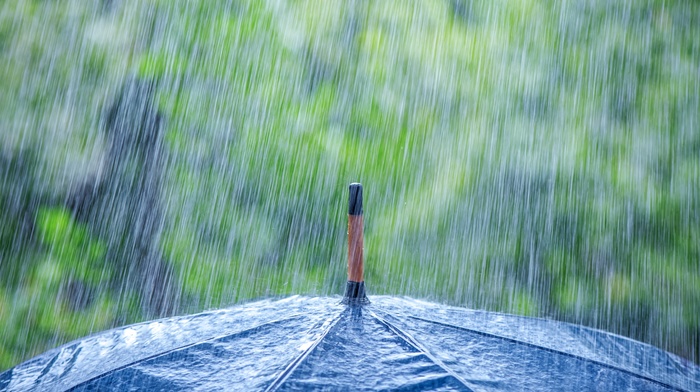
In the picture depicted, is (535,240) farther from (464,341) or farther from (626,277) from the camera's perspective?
(464,341)

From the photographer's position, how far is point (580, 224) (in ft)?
13.4

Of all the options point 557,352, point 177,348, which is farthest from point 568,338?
point 177,348

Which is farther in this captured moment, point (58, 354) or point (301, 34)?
point (301, 34)

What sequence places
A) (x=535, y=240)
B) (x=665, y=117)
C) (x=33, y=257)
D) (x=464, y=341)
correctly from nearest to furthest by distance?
(x=464, y=341), (x=665, y=117), (x=535, y=240), (x=33, y=257)

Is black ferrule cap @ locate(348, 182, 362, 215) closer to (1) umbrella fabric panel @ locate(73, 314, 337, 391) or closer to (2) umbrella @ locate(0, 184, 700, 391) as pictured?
(2) umbrella @ locate(0, 184, 700, 391)

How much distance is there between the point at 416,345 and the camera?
5.72 ft

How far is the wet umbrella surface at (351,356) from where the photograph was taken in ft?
5.31

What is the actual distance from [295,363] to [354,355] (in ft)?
0.49

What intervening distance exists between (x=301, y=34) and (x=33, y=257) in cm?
249

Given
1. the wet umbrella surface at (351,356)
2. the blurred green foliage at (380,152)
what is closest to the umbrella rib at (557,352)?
the wet umbrella surface at (351,356)

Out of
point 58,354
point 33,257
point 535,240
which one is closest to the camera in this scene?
point 58,354

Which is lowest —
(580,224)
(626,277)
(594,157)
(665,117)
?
(626,277)

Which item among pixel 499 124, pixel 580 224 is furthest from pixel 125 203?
pixel 580 224

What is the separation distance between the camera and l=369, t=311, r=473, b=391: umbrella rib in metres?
1.61
